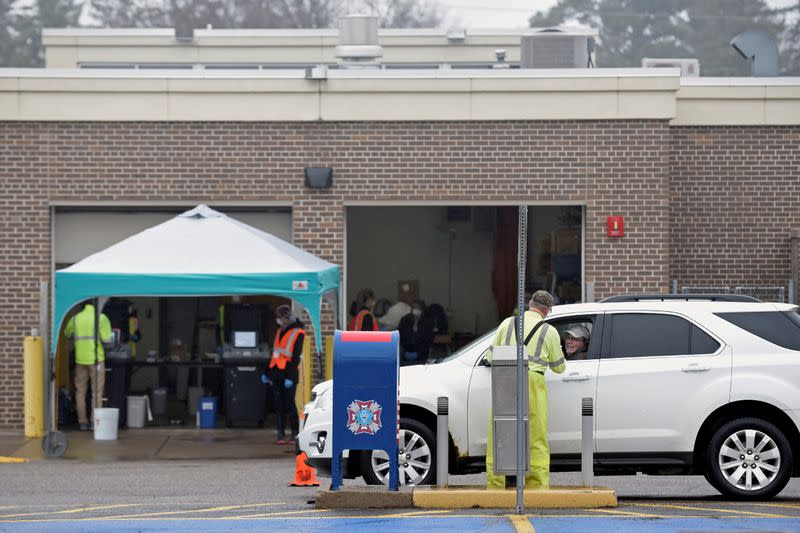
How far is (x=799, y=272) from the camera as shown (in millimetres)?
20062

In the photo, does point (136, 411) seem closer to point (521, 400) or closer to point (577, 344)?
point (577, 344)

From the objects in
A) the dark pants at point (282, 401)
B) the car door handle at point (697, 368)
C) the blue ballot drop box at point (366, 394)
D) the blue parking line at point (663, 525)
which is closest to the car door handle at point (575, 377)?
the car door handle at point (697, 368)

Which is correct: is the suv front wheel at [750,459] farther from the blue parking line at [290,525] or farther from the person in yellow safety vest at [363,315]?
the person in yellow safety vest at [363,315]

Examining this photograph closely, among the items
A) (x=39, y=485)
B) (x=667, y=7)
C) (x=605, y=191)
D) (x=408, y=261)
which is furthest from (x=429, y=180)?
(x=667, y=7)

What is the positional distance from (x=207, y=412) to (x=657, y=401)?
9.55m

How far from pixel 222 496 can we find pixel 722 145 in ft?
36.1

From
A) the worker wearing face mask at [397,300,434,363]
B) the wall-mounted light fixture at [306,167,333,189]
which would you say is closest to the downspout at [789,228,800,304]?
the worker wearing face mask at [397,300,434,363]

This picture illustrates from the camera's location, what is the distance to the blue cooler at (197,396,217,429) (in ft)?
64.5

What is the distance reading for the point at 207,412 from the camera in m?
19.7

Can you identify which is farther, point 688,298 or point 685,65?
point 685,65

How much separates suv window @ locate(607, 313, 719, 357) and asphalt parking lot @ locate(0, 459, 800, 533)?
51.6 inches

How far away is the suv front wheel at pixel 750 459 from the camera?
37.5ft

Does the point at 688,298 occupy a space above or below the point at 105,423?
above

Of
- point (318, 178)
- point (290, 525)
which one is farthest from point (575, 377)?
point (318, 178)
